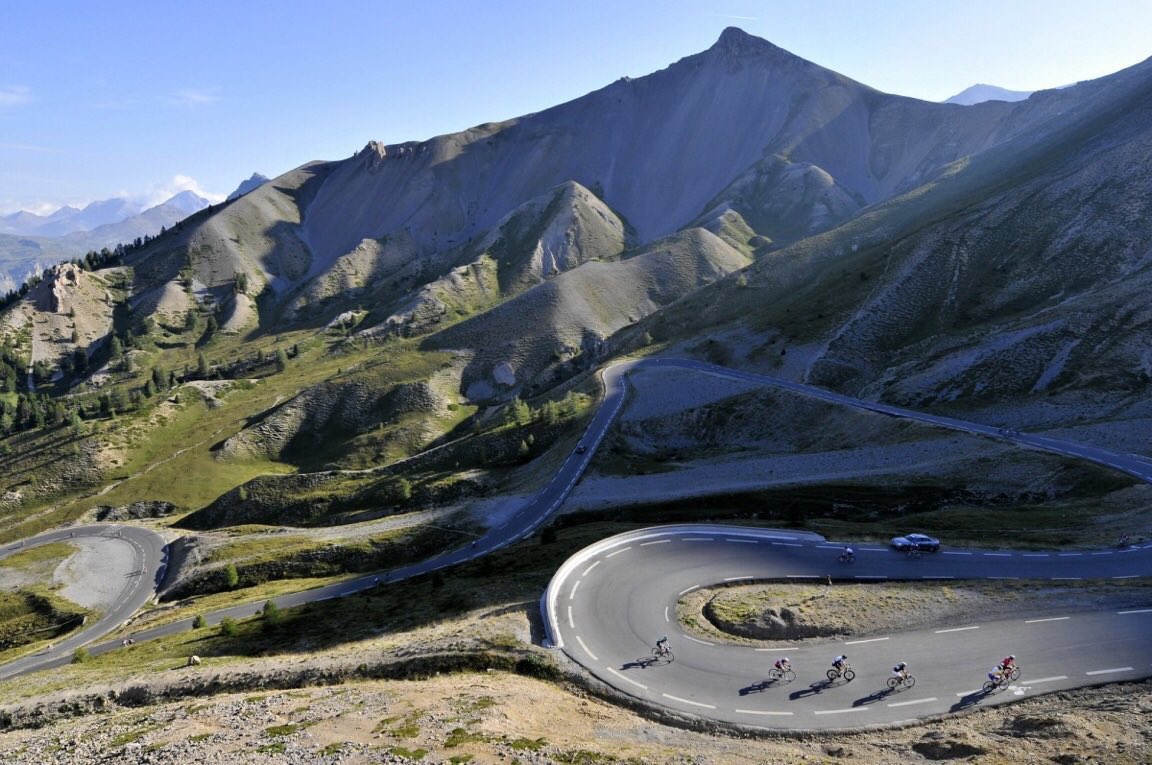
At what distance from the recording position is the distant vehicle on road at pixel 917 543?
139 feet

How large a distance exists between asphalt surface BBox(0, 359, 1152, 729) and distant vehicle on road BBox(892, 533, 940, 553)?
2.04ft

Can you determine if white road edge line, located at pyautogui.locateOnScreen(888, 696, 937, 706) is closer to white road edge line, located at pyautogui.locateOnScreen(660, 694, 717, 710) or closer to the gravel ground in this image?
white road edge line, located at pyautogui.locateOnScreen(660, 694, 717, 710)

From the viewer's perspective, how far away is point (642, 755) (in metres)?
24.3

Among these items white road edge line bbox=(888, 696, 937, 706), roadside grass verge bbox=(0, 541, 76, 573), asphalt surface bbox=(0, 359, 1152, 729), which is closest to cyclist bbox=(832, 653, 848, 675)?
asphalt surface bbox=(0, 359, 1152, 729)

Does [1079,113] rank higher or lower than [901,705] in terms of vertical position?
higher

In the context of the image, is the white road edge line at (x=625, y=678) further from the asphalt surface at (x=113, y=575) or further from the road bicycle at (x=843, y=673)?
the asphalt surface at (x=113, y=575)

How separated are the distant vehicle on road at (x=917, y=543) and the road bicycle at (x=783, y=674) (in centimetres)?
1773

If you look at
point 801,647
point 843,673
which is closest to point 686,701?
point 801,647

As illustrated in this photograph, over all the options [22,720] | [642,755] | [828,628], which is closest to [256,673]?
[22,720]

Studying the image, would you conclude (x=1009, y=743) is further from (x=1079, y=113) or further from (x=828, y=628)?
(x=1079, y=113)

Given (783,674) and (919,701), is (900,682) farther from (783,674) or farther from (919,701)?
(783,674)

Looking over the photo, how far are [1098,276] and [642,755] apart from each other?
104 metres

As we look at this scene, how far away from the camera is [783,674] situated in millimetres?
29781

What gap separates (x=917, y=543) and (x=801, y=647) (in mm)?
15928
